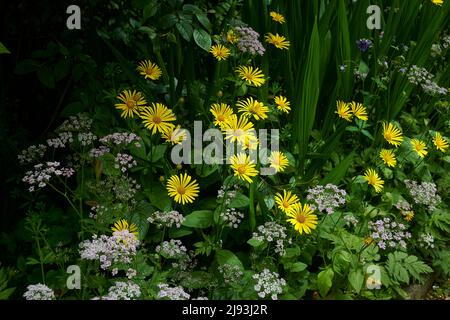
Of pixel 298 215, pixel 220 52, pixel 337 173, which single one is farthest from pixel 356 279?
pixel 220 52

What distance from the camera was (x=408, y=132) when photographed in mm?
2873

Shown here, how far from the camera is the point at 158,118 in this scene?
2061 millimetres

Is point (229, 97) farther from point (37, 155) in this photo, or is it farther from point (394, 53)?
point (394, 53)

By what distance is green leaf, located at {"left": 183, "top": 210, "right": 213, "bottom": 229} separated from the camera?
80.9 inches

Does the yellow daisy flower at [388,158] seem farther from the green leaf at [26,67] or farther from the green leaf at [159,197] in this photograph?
the green leaf at [26,67]

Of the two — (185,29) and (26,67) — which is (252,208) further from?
(26,67)

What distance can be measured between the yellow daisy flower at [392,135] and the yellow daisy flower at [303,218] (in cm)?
71

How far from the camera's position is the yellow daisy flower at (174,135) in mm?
2021

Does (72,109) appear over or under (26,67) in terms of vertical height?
under

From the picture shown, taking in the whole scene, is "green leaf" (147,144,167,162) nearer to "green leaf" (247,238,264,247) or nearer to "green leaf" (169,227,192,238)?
"green leaf" (169,227,192,238)

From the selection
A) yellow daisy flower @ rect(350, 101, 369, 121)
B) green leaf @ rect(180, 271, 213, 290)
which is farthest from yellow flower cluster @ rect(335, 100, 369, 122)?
green leaf @ rect(180, 271, 213, 290)

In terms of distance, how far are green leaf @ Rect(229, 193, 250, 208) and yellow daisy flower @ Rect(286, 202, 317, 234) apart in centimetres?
18

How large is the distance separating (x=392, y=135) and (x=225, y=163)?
93 cm
